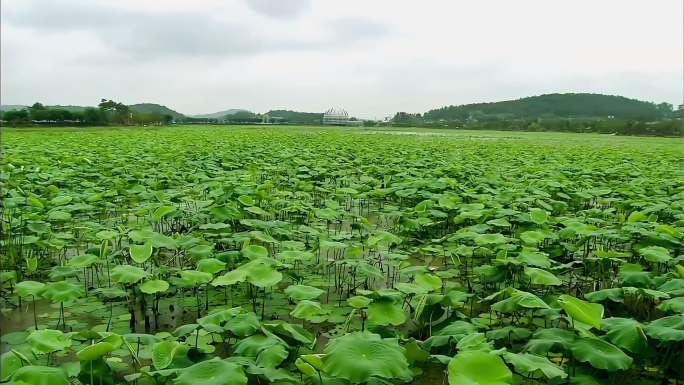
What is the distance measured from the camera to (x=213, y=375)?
1.72 m

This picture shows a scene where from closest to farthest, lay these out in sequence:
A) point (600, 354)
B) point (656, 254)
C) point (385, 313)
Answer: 1. point (600, 354)
2. point (385, 313)
3. point (656, 254)

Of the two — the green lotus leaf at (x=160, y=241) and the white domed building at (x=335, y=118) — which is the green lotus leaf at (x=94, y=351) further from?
the white domed building at (x=335, y=118)

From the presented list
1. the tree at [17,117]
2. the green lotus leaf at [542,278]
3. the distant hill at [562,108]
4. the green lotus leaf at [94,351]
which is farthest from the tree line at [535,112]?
the green lotus leaf at [94,351]

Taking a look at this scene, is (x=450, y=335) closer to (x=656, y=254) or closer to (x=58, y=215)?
(x=656, y=254)

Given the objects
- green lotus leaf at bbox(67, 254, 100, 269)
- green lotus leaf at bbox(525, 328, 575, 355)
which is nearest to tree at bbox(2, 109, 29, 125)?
green lotus leaf at bbox(67, 254, 100, 269)

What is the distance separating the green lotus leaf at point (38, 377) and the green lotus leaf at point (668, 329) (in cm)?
239

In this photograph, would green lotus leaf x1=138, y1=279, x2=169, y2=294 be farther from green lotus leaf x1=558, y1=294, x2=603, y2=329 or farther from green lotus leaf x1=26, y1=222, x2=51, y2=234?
green lotus leaf x1=558, y1=294, x2=603, y2=329

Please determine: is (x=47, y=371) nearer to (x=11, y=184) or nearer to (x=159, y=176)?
(x=11, y=184)

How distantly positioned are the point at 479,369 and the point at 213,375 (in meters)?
0.96

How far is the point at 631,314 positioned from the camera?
2.95m

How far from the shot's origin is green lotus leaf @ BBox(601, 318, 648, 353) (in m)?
1.98

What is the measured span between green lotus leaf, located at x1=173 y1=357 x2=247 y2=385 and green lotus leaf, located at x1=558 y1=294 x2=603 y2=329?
129cm

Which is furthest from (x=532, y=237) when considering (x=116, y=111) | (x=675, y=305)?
(x=116, y=111)

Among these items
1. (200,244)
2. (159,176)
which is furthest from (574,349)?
(159,176)
